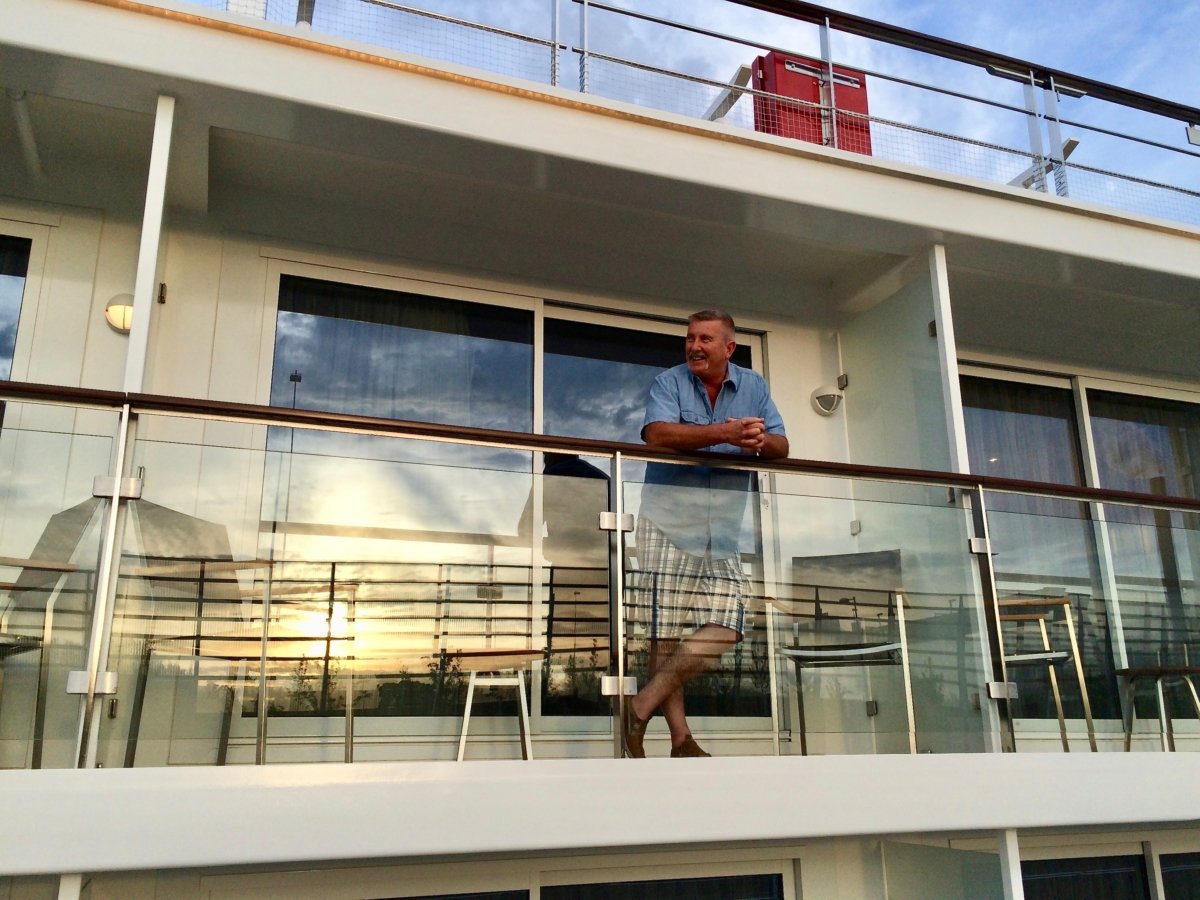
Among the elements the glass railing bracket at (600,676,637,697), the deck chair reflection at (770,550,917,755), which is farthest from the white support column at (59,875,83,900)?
the deck chair reflection at (770,550,917,755)

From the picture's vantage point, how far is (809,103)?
4.61 m

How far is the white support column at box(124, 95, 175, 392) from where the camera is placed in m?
3.52

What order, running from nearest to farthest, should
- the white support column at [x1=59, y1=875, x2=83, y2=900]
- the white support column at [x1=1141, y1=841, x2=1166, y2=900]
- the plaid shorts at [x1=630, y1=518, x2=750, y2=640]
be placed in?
the white support column at [x1=59, y1=875, x2=83, y2=900]
the plaid shorts at [x1=630, y1=518, x2=750, y2=640]
the white support column at [x1=1141, y1=841, x2=1166, y2=900]

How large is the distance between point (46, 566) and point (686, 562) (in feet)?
6.30

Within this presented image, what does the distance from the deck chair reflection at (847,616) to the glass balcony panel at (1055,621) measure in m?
0.44

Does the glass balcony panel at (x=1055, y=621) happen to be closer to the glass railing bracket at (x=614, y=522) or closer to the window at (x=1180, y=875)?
the glass railing bracket at (x=614, y=522)

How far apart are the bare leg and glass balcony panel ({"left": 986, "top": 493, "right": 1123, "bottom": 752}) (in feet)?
4.04

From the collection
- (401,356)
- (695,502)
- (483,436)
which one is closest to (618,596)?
(695,502)

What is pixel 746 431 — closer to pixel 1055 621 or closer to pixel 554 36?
pixel 1055 621

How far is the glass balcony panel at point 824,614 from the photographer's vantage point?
125 inches

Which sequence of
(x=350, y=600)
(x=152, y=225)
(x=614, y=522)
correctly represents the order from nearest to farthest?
(x=350, y=600) < (x=614, y=522) < (x=152, y=225)

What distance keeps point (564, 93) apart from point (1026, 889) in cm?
416

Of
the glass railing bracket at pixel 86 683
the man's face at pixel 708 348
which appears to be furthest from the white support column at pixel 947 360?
the glass railing bracket at pixel 86 683

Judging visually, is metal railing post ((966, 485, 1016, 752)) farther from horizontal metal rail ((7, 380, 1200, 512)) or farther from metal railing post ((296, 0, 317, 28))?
metal railing post ((296, 0, 317, 28))
